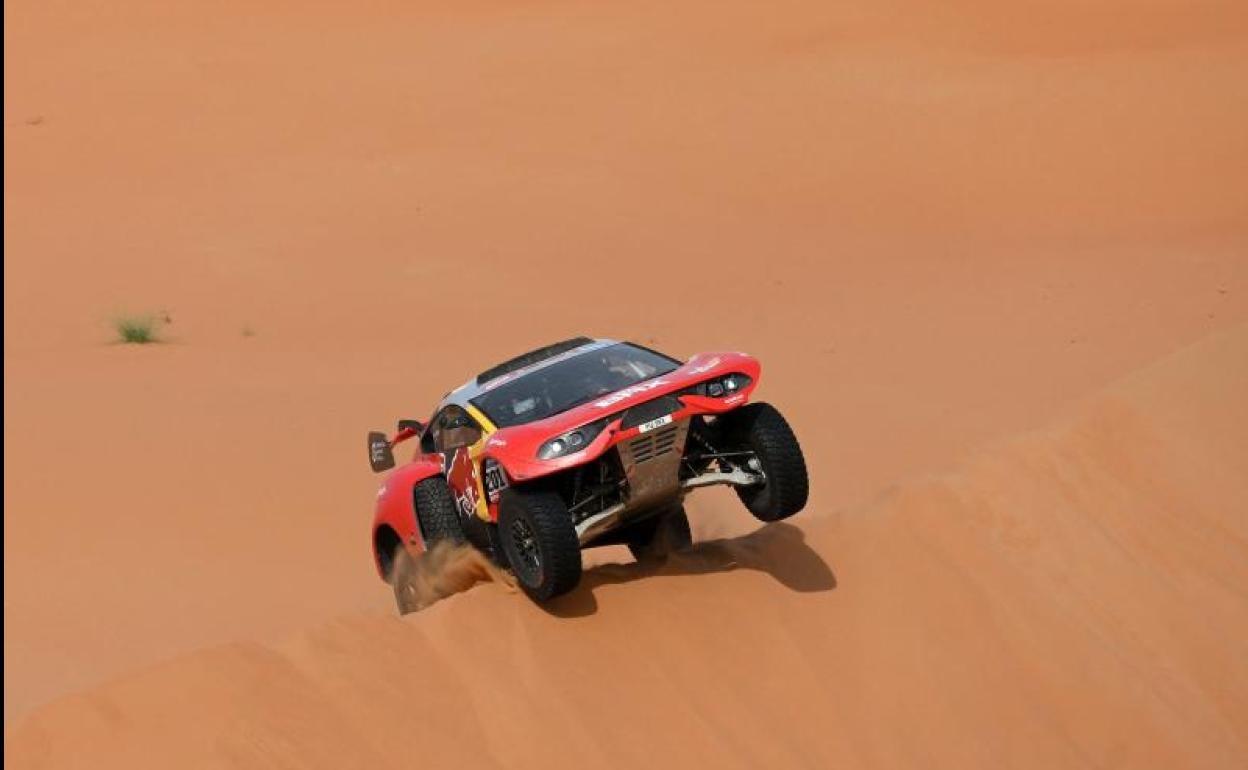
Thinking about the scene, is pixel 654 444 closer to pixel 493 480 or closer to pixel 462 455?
pixel 493 480

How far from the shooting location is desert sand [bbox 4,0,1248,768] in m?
9.52

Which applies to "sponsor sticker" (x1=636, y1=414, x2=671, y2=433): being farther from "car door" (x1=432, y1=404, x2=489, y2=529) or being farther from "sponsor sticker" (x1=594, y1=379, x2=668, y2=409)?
"car door" (x1=432, y1=404, x2=489, y2=529)

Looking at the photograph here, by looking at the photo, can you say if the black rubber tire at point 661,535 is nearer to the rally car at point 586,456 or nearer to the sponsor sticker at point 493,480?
the rally car at point 586,456

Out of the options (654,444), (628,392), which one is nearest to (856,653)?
(654,444)

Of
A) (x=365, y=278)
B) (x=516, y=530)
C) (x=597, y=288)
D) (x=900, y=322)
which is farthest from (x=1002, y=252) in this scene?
(x=516, y=530)

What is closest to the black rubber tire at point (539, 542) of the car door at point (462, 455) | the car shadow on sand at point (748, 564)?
the car shadow on sand at point (748, 564)

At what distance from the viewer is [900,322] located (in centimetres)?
2084

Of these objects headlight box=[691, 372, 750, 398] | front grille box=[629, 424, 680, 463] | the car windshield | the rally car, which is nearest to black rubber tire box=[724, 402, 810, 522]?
the rally car

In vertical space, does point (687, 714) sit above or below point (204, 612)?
A: above

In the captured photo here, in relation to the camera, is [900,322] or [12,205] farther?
[12,205]

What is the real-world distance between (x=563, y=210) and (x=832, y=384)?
8094 millimetres

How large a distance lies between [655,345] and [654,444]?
10.4m

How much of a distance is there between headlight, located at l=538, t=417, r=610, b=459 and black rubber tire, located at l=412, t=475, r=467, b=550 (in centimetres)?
153

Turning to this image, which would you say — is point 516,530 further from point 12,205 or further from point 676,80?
point 676,80
